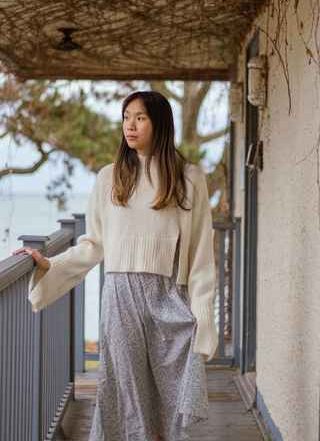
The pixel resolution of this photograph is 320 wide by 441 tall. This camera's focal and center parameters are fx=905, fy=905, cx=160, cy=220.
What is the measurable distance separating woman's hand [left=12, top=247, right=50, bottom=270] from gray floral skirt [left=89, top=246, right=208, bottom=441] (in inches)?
9.4

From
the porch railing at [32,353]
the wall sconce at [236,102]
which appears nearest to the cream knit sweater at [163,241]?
the porch railing at [32,353]

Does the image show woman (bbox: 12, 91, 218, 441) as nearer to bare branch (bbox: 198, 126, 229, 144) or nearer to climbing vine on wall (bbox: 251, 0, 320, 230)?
climbing vine on wall (bbox: 251, 0, 320, 230)

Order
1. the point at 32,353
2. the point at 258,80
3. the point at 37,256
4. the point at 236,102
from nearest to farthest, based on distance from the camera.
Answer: the point at 37,256 → the point at 32,353 → the point at 258,80 → the point at 236,102

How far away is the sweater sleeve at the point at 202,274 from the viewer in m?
3.08

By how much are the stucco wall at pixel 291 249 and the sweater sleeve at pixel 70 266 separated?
0.76m

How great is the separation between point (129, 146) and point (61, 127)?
8290 mm

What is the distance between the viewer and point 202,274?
3182 millimetres

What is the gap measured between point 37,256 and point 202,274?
600 mm

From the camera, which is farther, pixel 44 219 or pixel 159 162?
pixel 44 219

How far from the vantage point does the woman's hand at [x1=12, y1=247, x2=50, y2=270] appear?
3222 mm

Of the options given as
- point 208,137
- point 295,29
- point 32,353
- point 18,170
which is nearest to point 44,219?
point 18,170

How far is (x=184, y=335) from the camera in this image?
3168mm

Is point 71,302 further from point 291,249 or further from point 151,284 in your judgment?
point 151,284

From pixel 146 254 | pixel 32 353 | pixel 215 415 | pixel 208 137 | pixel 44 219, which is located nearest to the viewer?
pixel 146 254
